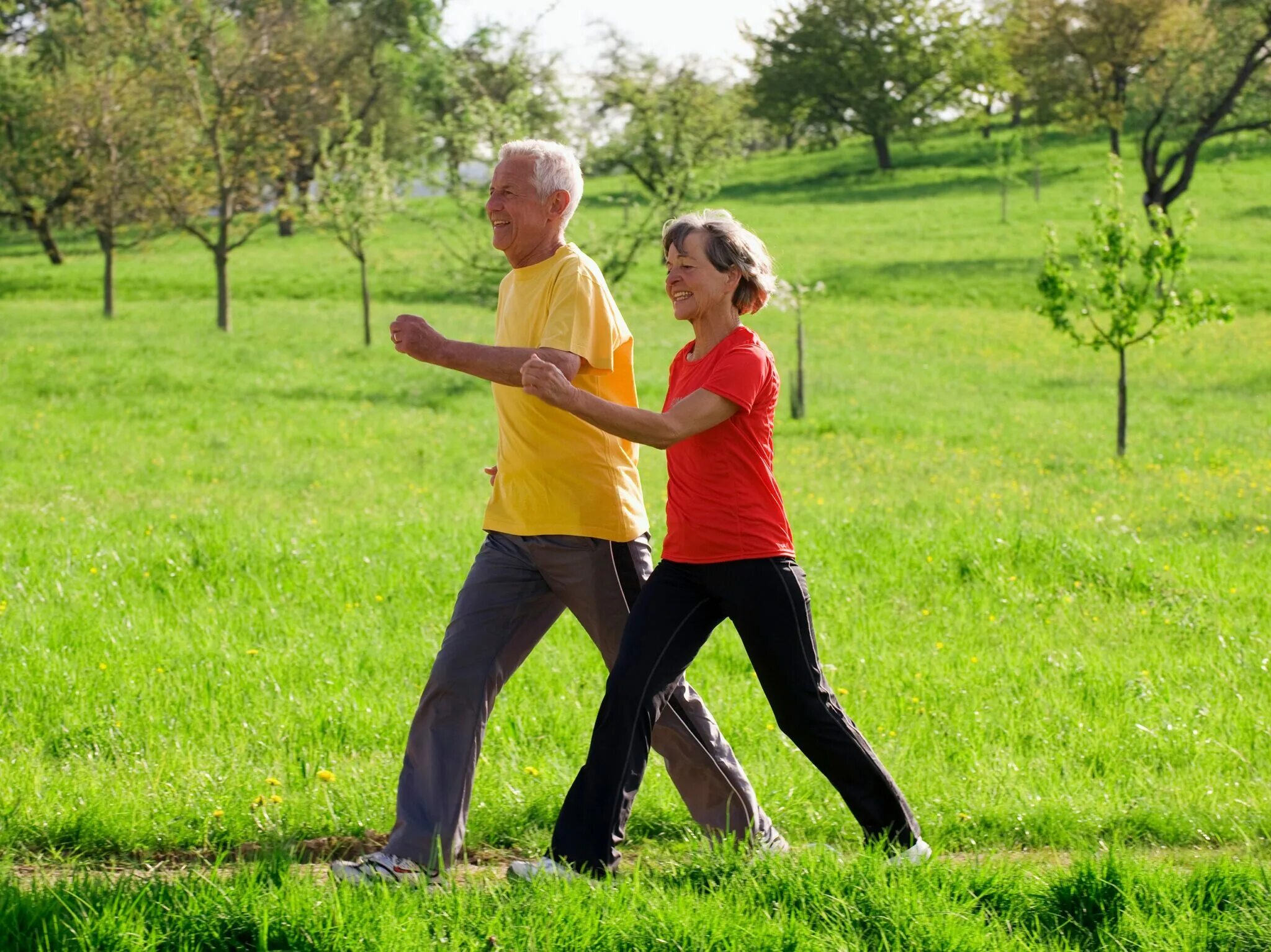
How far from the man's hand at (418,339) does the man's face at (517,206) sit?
430 millimetres

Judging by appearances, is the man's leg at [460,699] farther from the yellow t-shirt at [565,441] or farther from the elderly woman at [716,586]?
the elderly woman at [716,586]

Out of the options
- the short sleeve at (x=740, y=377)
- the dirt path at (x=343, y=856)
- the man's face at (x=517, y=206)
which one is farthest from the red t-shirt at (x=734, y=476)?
the dirt path at (x=343, y=856)

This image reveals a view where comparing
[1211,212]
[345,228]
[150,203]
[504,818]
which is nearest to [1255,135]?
[1211,212]

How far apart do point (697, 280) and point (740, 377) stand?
1.14 feet

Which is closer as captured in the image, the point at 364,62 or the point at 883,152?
the point at 364,62

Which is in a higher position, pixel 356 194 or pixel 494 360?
pixel 356 194

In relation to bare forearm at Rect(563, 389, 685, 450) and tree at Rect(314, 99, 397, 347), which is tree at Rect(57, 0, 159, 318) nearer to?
tree at Rect(314, 99, 397, 347)

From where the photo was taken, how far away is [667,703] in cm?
438

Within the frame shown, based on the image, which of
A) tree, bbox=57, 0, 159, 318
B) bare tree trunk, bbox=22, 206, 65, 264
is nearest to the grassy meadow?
tree, bbox=57, 0, 159, 318

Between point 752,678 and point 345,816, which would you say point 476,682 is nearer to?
point 345,816

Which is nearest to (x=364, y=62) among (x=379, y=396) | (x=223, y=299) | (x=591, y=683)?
(x=223, y=299)

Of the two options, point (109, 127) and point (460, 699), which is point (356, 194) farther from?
point (460, 699)

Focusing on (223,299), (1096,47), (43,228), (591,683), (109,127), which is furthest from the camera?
(1096,47)

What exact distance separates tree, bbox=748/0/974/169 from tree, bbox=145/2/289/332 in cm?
3770
